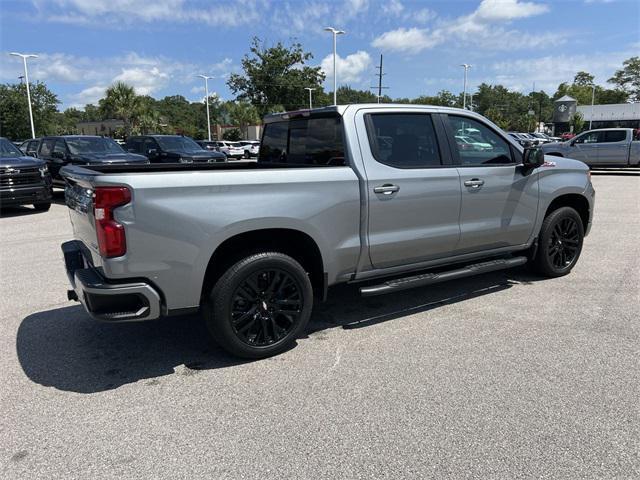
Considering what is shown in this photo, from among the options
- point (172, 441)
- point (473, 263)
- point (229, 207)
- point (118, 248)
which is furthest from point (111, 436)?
point (473, 263)

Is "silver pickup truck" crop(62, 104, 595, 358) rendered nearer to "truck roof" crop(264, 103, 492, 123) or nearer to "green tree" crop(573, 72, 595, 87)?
"truck roof" crop(264, 103, 492, 123)

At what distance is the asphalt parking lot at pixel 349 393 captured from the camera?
104 inches

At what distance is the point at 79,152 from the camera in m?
13.3

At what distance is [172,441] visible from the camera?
2832 mm

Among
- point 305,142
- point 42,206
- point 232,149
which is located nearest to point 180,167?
point 305,142

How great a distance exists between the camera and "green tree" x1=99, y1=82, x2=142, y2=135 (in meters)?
63.3

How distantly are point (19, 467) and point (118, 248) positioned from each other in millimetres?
1311

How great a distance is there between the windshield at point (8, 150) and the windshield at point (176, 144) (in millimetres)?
5347

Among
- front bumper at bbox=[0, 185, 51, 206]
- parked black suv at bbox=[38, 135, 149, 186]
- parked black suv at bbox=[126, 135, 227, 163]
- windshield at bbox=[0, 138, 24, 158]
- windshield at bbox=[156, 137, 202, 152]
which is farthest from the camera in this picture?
windshield at bbox=[156, 137, 202, 152]

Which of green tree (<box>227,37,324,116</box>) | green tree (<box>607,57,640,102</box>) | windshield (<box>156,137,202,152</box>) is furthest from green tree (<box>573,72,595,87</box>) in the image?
windshield (<box>156,137,202,152</box>)

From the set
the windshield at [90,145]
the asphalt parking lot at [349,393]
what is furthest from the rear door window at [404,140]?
the windshield at [90,145]

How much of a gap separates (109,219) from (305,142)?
2.11m

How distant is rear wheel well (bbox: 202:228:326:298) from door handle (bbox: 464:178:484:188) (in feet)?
5.54

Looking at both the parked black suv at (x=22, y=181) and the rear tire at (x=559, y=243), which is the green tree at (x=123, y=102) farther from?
the rear tire at (x=559, y=243)
